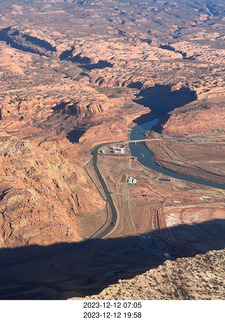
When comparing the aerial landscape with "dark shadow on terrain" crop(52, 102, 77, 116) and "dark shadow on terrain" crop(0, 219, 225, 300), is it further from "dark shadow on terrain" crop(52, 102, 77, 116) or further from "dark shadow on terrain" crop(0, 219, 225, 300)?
"dark shadow on terrain" crop(52, 102, 77, 116)

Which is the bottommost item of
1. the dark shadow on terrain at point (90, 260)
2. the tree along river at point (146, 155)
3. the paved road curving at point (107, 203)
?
the tree along river at point (146, 155)

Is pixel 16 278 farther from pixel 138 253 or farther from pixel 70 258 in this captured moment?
pixel 138 253

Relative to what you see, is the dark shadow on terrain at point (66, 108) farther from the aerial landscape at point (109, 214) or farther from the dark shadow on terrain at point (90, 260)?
the dark shadow on terrain at point (90, 260)

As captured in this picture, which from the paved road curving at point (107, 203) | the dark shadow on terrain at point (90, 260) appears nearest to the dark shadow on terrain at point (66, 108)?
the paved road curving at point (107, 203)

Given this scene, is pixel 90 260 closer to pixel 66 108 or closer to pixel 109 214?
pixel 109 214

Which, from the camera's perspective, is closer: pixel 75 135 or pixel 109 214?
pixel 109 214

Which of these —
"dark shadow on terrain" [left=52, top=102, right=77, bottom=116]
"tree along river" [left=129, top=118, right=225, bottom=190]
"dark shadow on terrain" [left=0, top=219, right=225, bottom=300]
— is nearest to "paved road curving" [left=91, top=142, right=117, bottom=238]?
"dark shadow on terrain" [left=0, top=219, right=225, bottom=300]

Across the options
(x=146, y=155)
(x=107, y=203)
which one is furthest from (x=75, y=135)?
(x=107, y=203)
